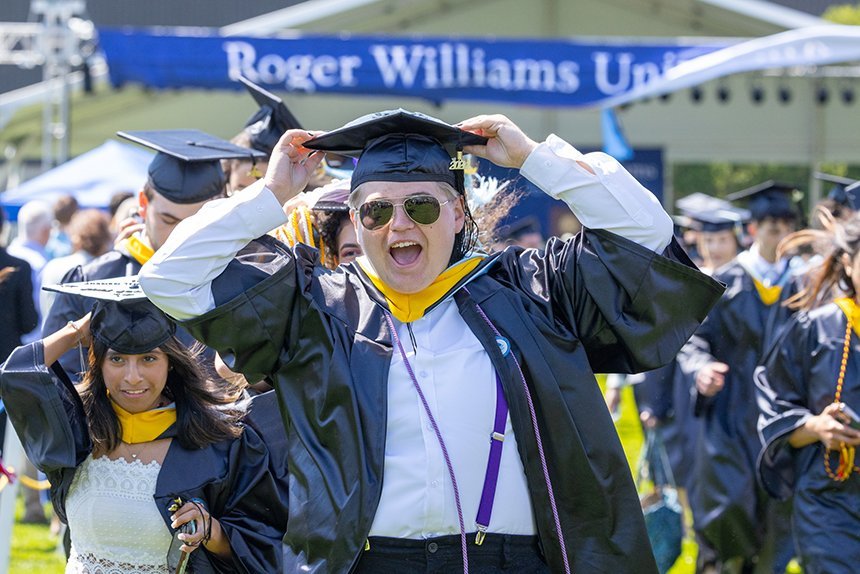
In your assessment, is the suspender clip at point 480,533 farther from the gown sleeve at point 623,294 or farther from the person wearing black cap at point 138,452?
the person wearing black cap at point 138,452

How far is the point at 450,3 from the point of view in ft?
65.1

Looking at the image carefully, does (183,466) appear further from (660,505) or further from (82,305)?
(660,505)

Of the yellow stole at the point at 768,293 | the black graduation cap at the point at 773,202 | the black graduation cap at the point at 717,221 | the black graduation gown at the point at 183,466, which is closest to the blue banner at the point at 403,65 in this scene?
the black graduation cap at the point at 717,221

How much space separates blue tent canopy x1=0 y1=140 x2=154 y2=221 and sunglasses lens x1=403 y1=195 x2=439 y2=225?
28.5 ft

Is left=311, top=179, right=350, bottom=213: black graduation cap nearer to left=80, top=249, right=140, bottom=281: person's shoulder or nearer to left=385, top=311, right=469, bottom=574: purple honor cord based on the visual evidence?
left=80, top=249, right=140, bottom=281: person's shoulder

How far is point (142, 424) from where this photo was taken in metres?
4.36

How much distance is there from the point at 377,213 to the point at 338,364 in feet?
1.28

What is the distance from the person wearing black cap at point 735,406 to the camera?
783 cm

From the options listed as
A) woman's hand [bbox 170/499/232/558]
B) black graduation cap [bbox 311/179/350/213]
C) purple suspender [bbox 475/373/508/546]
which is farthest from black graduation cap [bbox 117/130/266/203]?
purple suspender [bbox 475/373/508/546]

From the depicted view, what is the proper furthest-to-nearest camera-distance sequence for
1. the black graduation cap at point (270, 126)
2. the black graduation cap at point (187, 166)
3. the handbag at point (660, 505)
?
the handbag at point (660, 505) → the black graduation cap at point (270, 126) → the black graduation cap at point (187, 166)

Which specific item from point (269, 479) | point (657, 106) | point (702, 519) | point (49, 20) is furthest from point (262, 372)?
point (657, 106)

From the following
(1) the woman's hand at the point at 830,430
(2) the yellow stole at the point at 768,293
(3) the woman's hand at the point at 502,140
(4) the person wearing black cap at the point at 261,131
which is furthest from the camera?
(2) the yellow stole at the point at 768,293

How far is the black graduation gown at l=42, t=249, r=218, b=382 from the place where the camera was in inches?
190

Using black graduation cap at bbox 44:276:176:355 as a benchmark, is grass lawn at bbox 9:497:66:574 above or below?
below
